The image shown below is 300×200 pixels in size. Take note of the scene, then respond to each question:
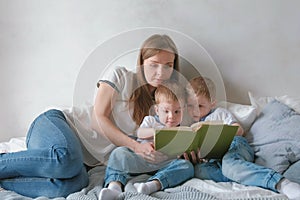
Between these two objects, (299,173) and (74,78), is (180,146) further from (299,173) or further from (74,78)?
(74,78)

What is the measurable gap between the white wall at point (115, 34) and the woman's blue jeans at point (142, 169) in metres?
0.49

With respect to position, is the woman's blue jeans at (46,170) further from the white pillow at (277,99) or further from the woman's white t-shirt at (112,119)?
the white pillow at (277,99)

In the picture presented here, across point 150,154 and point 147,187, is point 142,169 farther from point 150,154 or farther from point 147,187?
point 147,187

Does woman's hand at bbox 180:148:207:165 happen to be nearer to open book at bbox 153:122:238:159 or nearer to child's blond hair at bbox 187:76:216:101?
open book at bbox 153:122:238:159

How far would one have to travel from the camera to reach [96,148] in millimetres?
1686

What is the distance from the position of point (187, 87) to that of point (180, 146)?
33 centimetres

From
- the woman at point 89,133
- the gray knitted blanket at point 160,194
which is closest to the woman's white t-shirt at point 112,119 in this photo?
the woman at point 89,133

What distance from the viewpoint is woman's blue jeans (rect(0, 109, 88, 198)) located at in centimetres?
140

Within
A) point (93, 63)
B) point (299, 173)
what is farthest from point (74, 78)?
point (299, 173)

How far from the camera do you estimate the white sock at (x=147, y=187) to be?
131cm

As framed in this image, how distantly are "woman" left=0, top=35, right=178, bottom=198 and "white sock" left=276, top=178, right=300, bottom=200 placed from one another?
454mm

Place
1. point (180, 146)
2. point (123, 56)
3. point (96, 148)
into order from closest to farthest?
point (180, 146), point (96, 148), point (123, 56)

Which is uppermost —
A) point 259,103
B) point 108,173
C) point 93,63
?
point 93,63

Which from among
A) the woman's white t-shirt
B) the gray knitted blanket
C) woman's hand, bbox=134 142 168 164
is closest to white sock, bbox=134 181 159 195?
the gray knitted blanket
